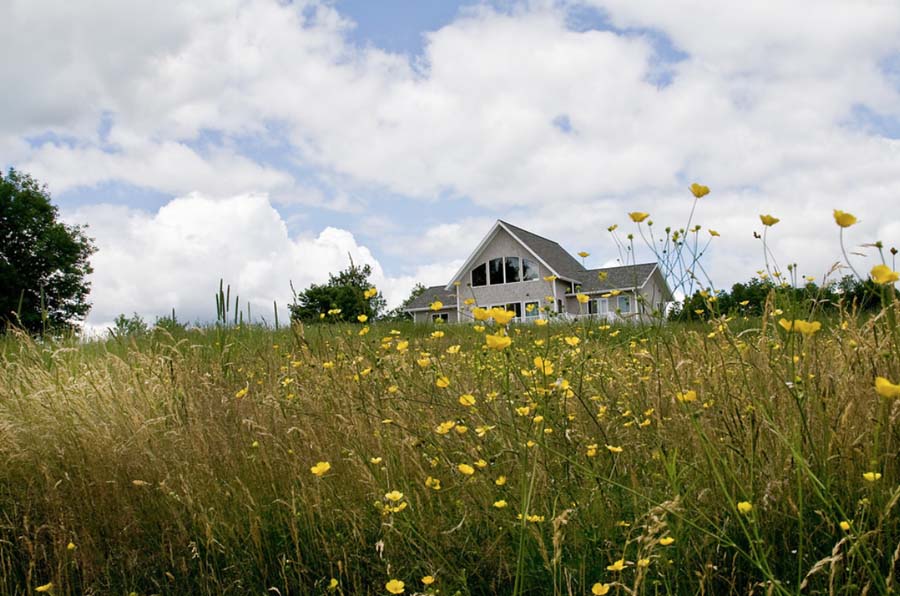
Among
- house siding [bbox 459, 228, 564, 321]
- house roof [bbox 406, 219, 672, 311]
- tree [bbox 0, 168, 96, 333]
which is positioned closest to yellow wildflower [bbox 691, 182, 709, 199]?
house roof [bbox 406, 219, 672, 311]

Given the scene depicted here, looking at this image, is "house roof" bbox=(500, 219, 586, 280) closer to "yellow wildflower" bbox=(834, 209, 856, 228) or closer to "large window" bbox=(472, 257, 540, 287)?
"large window" bbox=(472, 257, 540, 287)

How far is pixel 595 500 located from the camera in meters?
1.97

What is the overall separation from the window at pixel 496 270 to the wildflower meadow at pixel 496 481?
2822 cm

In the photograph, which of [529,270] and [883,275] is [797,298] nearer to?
[883,275]

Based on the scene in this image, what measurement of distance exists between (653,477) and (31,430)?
3237 mm

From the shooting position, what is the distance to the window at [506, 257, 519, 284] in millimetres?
31391

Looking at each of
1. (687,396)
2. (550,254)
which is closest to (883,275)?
(687,396)

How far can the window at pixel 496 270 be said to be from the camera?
105ft

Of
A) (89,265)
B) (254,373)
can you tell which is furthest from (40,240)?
(254,373)

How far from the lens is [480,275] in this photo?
32.7m

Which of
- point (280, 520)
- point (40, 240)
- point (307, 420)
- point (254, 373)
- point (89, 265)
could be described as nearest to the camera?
point (280, 520)

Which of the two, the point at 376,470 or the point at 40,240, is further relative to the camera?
the point at 40,240

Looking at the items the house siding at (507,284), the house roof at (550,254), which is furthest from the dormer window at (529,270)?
the house roof at (550,254)

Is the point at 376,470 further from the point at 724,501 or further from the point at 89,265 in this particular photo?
the point at 89,265
